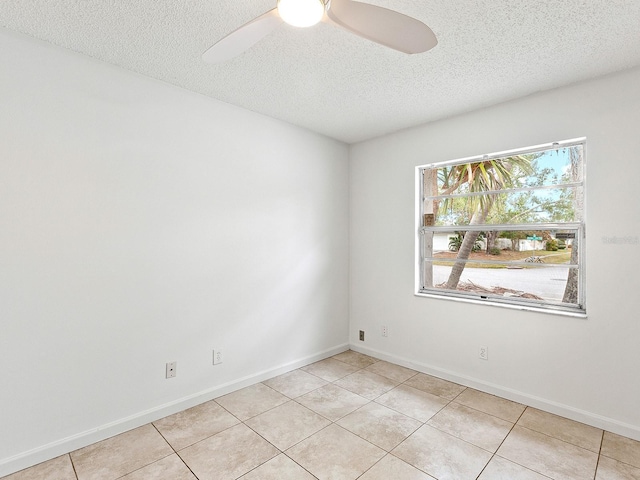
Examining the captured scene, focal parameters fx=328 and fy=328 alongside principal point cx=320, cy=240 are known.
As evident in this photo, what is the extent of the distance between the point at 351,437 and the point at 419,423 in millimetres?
538

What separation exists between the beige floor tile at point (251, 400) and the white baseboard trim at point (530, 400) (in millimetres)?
1395

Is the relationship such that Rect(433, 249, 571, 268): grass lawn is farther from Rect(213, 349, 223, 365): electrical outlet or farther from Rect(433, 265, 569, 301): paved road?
Rect(213, 349, 223, 365): electrical outlet

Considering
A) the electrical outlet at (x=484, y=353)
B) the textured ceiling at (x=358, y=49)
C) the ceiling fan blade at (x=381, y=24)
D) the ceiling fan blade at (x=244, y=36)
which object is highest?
the textured ceiling at (x=358, y=49)

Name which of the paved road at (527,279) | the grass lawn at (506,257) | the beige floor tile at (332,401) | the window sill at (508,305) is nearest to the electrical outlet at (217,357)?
the beige floor tile at (332,401)

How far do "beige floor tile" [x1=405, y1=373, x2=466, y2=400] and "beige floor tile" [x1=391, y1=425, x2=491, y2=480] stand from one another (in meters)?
0.64

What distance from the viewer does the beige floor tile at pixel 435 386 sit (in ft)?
9.37

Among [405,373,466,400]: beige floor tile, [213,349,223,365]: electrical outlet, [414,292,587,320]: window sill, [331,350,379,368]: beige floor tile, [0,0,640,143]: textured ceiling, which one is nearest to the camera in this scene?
[0,0,640,143]: textured ceiling

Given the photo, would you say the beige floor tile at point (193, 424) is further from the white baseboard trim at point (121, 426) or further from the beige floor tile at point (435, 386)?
the beige floor tile at point (435, 386)

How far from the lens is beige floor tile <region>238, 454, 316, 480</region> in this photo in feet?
6.02

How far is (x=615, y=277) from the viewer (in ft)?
7.53

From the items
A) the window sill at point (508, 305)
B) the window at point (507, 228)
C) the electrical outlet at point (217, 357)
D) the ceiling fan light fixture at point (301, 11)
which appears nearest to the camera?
the ceiling fan light fixture at point (301, 11)

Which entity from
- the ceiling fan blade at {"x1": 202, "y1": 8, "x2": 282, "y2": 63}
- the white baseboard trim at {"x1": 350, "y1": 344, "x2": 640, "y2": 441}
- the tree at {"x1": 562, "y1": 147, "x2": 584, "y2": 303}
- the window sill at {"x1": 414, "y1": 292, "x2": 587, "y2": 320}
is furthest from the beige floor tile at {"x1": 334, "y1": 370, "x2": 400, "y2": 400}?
the ceiling fan blade at {"x1": 202, "y1": 8, "x2": 282, "y2": 63}

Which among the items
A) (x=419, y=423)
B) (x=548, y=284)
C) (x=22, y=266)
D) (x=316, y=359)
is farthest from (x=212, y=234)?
(x=548, y=284)

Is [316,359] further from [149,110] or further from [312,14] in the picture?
[312,14]
